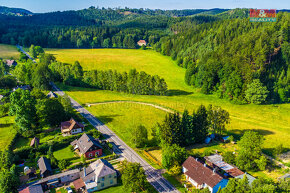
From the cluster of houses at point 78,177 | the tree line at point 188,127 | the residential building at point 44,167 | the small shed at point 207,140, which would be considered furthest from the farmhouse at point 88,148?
the small shed at point 207,140

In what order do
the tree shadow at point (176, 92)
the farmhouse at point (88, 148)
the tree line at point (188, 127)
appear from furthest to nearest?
the tree shadow at point (176, 92) < the tree line at point (188, 127) < the farmhouse at point (88, 148)

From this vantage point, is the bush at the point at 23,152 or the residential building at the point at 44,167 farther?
the bush at the point at 23,152

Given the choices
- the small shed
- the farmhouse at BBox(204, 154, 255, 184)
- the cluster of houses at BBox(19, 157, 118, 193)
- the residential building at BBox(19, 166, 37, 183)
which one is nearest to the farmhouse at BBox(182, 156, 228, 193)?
the farmhouse at BBox(204, 154, 255, 184)

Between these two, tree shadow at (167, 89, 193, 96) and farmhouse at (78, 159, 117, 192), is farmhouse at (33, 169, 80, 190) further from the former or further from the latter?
tree shadow at (167, 89, 193, 96)

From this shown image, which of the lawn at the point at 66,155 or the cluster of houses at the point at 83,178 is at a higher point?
the cluster of houses at the point at 83,178

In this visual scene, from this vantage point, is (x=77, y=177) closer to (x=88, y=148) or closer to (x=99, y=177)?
(x=99, y=177)

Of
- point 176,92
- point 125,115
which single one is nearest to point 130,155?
point 125,115

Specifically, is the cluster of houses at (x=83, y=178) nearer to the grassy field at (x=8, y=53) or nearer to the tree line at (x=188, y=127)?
the tree line at (x=188, y=127)
